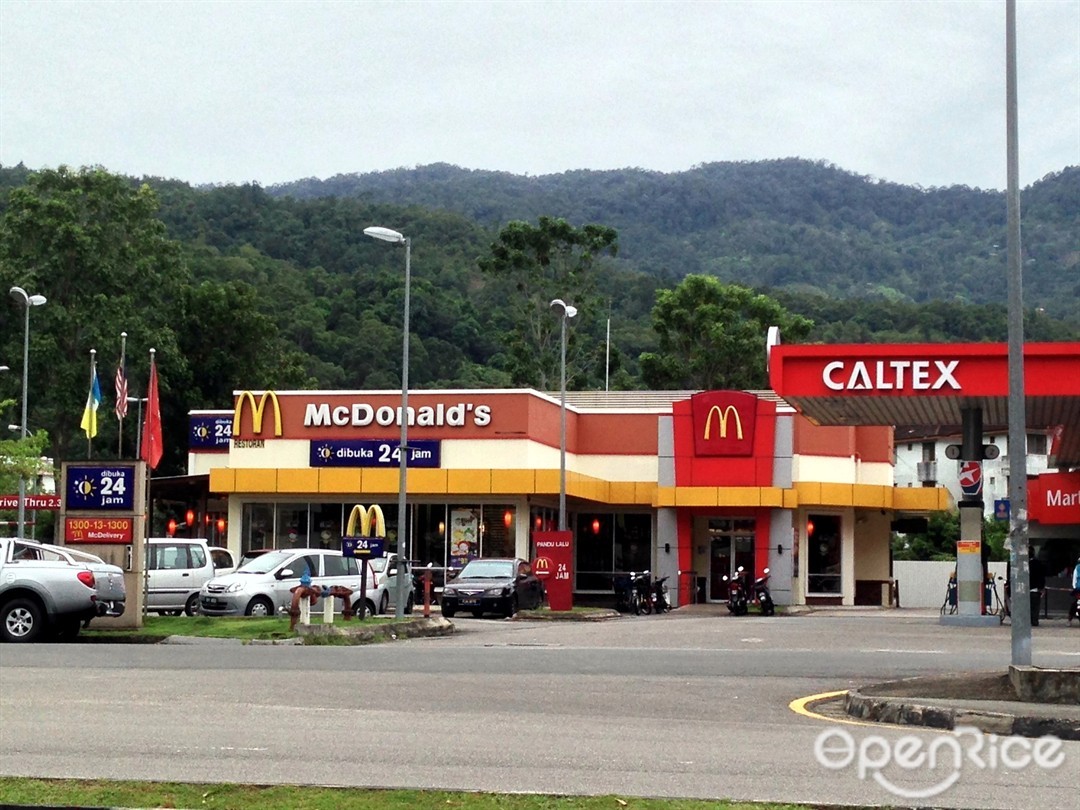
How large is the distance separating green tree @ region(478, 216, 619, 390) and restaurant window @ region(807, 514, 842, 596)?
93.5ft

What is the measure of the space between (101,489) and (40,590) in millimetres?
3525

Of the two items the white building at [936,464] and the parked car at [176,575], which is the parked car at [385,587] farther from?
the white building at [936,464]

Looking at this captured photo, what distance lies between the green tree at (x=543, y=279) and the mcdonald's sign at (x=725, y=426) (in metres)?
29.2

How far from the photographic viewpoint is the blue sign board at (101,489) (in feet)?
95.6

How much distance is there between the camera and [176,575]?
35.8m

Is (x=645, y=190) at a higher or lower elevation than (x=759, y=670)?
higher

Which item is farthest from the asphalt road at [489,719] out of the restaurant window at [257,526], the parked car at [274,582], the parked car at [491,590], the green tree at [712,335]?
the green tree at [712,335]

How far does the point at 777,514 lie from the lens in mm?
50688

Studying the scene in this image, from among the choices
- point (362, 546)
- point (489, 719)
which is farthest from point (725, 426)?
point (489, 719)

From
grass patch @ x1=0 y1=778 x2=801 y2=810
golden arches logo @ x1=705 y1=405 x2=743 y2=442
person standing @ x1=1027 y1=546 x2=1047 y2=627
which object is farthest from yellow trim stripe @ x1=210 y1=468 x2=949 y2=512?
grass patch @ x1=0 y1=778 x2=801 y2=810

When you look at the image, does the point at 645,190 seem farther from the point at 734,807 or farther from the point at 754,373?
the point at 734,807

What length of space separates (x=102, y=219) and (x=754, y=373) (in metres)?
33.9

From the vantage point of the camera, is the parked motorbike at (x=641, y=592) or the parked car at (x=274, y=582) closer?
the parked car at (x=274, y=582)

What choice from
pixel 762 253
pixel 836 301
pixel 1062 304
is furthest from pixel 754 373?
pixel 762 253
